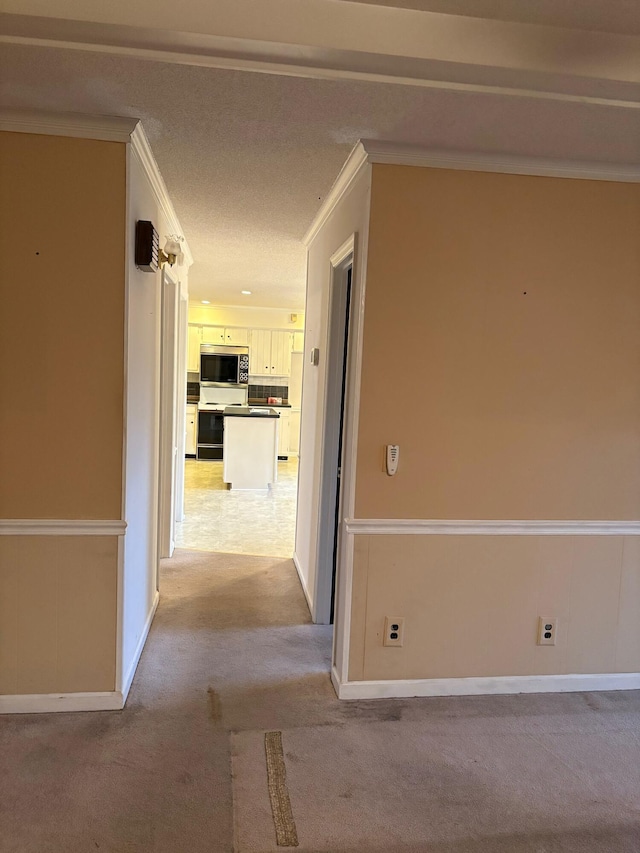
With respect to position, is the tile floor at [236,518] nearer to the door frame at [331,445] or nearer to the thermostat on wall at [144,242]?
the door frame at [331,445]

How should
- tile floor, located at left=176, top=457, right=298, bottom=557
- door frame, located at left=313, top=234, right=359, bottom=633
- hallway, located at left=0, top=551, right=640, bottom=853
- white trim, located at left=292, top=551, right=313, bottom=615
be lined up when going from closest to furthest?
hallway, located at left=0, top=551, right=640, bottom=853 < door frame, located at left=313, top=234, right=359, bottom=633 < white trim, located at left=292, top=551, right=313, bottom=615 < tile floor, located at left=176, top=457, right=298, bottom=557

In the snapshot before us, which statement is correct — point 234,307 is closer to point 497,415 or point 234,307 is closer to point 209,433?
point 209,433

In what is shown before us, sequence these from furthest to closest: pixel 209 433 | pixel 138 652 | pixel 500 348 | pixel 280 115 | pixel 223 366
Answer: pixel 223 366 → pixel 209 433 → pixel 138 652 → pixel 500 348 → pixel 280 115

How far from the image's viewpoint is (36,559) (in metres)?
2.40

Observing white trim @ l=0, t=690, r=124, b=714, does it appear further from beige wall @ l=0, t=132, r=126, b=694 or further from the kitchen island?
the kitchen island

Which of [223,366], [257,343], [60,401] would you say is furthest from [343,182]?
[257,343]

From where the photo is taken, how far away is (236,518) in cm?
566

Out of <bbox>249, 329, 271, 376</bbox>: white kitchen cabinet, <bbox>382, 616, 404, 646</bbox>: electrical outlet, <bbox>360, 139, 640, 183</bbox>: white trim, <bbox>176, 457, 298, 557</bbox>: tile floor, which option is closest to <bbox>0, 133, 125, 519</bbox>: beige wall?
<bbox>360, 139, 640, 183</bbox>: white trim

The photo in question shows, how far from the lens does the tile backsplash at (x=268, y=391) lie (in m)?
9.47

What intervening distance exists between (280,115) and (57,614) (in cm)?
212

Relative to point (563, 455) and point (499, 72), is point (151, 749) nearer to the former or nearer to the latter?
point (563, 455)

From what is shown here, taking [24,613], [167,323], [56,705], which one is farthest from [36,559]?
[167,323]

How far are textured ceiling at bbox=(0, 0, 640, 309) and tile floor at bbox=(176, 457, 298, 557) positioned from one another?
283cm

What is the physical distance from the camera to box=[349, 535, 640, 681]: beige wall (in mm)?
2605
